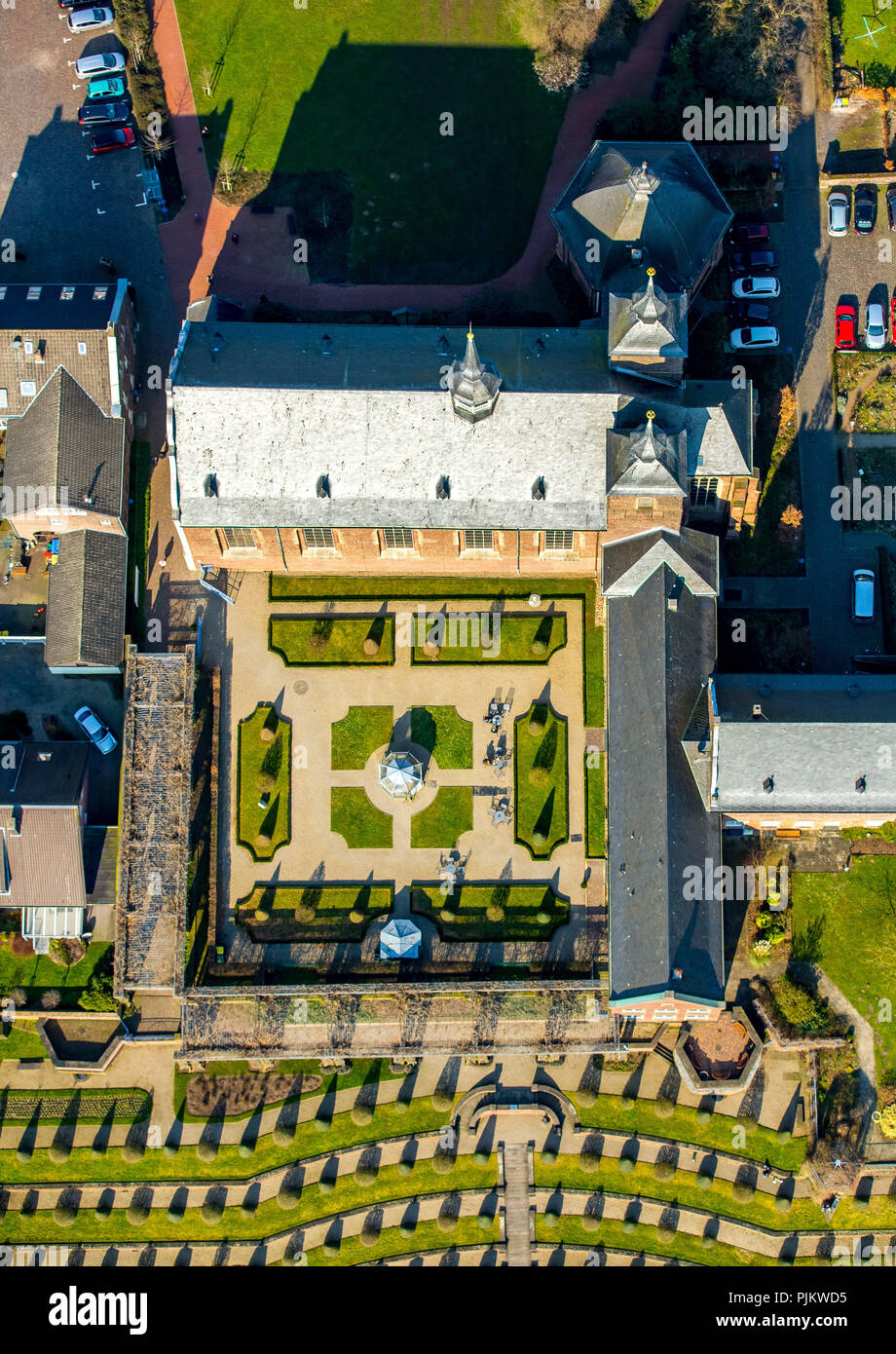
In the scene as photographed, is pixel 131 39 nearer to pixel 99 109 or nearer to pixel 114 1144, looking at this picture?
pixel 99 109

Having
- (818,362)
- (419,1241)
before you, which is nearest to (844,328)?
(818,362)

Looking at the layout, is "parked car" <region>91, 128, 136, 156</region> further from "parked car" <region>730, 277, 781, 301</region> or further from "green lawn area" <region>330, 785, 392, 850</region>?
"green lawn area" <region>330, 785, 392, 850</region>

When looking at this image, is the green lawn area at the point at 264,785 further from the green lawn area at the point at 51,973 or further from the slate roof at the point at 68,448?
the slate roof at the point at 68,448

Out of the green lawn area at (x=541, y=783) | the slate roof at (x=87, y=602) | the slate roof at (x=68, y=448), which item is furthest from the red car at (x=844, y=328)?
the slate roof at (x=87, y=602)

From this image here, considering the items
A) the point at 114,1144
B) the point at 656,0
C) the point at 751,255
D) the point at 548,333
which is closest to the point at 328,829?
the point at 114,1144

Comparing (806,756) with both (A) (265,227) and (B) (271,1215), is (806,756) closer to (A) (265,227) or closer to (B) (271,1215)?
(B) (271,1215)

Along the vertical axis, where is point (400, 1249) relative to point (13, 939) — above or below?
below

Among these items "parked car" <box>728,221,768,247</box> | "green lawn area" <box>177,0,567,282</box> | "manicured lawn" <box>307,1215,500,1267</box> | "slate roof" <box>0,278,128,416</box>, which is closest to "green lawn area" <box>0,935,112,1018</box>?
"manicured lawn" <box>307,1215,500,1267</box>
